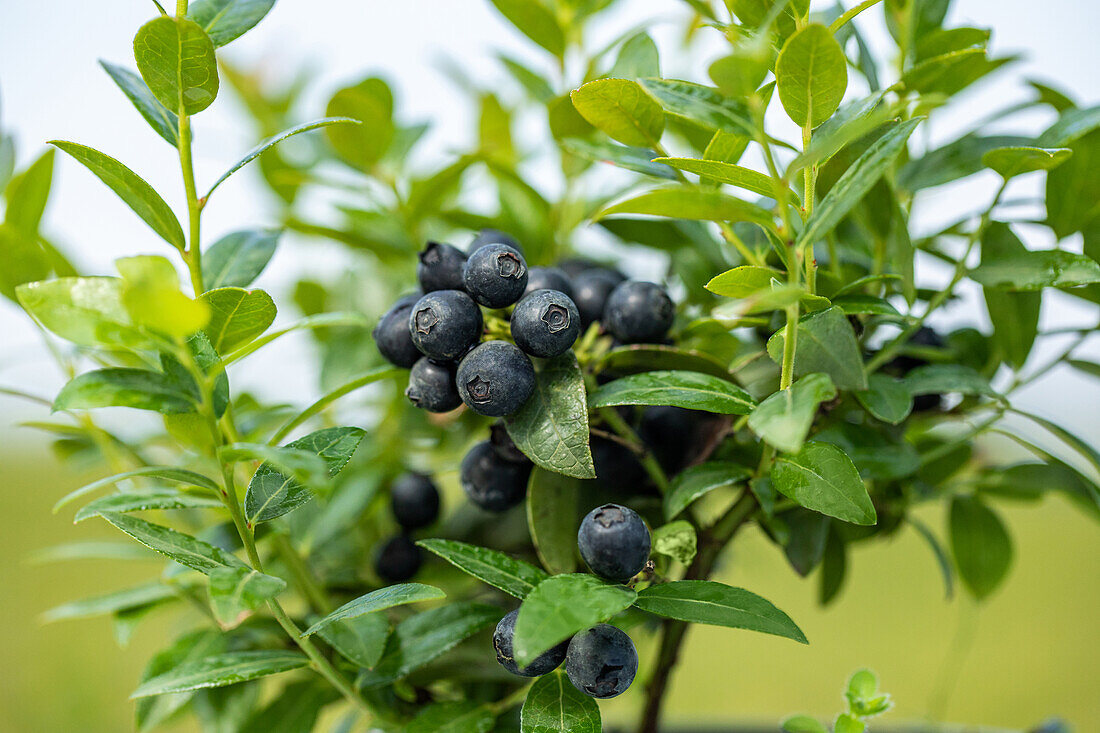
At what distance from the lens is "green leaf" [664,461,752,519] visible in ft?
1.47

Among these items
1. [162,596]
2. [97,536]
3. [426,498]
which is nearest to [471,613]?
[426,498]

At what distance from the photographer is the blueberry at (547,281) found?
1.57 ft

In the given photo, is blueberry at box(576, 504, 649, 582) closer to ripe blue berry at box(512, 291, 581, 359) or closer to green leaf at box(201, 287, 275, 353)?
ripe blue berry at box(512, 291, 581, 359)

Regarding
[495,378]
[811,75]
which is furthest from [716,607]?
[811,75]

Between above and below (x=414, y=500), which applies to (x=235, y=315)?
above

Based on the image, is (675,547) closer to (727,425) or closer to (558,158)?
(727,425)

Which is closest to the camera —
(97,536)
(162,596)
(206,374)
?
(206,374)

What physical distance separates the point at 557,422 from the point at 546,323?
0.18ft

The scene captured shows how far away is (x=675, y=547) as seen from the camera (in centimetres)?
44

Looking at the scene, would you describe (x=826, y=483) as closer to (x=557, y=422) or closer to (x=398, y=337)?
(x=557, y=422)

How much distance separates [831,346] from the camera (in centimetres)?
41

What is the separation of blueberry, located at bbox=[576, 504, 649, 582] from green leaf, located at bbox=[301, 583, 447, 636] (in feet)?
0.27

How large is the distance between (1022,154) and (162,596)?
0.69 m

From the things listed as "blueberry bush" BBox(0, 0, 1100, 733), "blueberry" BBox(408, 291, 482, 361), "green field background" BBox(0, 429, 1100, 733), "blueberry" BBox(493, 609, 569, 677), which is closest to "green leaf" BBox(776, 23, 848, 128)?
"blueberry bush" BBox(0, 0, 1100, 733)
